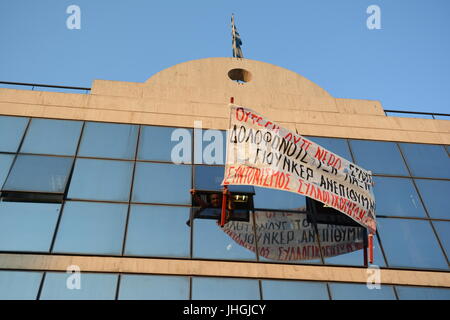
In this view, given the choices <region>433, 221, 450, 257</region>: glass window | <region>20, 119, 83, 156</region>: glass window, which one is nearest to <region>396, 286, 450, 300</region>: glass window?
<region>433, 221, 450, 257</region>: glass window

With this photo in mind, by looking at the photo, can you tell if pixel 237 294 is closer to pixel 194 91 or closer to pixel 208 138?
pixel 208 138

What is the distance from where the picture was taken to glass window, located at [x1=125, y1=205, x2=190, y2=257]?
1134cm

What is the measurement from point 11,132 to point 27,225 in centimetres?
363

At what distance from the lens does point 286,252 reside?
38.7 feet

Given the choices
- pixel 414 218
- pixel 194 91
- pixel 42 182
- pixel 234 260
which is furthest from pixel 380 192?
pixel 42 182

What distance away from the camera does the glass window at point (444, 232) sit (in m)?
12.6

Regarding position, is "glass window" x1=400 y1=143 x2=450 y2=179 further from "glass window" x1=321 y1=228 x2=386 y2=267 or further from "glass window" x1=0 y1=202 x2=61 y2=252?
"glass window" x1=0 y1=202 x2=61 y2=252

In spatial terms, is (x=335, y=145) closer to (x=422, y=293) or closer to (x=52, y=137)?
(x=422, y=293)

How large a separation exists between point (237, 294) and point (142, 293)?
2.10 m

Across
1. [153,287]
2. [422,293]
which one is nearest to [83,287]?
[153,287]

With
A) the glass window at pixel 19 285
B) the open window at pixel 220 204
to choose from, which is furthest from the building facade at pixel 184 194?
the open window at pixel 220 204

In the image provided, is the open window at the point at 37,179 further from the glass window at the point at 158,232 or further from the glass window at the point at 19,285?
the glass window at the point at 19,285

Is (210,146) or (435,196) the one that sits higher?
(210,146)

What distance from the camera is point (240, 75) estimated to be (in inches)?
669
